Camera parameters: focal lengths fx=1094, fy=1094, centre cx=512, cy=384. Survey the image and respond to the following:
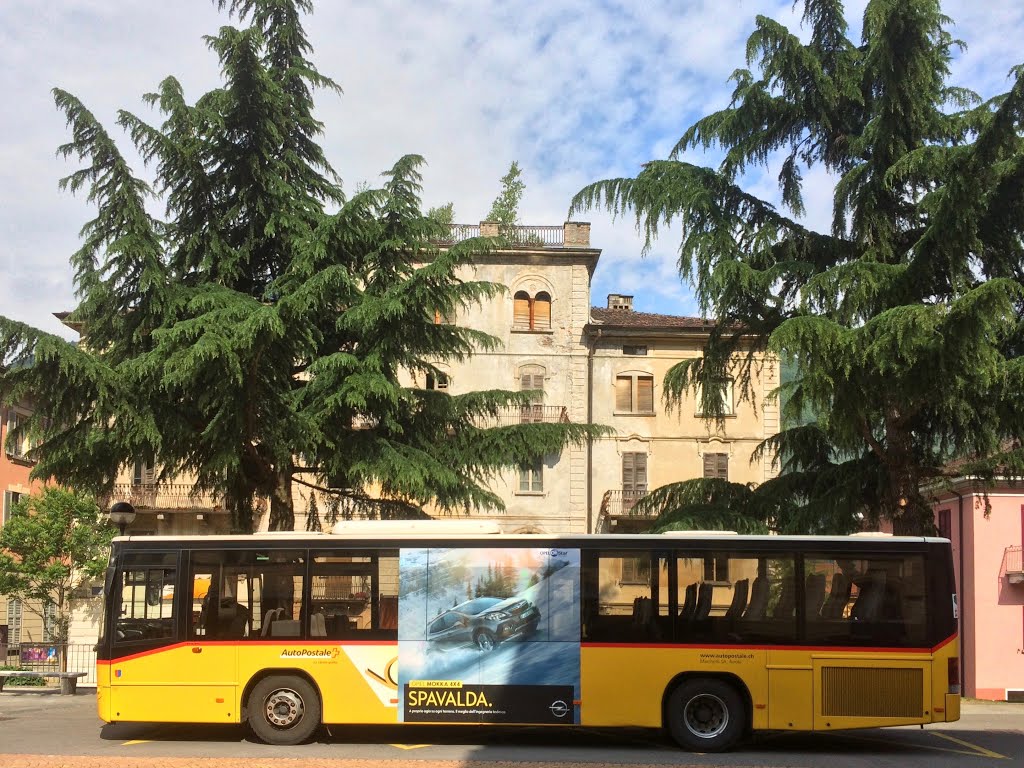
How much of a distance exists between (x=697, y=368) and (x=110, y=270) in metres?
10.3

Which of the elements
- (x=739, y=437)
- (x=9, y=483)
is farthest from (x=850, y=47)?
(x=9, y=483)

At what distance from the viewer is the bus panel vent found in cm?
1282

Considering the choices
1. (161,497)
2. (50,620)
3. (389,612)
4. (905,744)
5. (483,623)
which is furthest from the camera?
(50,620)

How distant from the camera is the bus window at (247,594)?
13.5 m

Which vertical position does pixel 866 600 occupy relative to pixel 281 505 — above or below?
below

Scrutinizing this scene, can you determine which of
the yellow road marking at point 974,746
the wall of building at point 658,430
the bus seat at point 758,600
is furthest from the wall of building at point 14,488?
the yellow road marking at point 974,746

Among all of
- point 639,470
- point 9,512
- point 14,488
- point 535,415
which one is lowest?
point 9,512

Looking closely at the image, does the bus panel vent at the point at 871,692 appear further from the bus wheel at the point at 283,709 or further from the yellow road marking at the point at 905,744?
the bus wheel at the point at 283,709

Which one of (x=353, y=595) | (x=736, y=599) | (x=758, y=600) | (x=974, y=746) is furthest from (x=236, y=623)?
(x=974, y=746)

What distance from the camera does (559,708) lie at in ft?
42.9

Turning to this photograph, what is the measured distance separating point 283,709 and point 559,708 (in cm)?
336

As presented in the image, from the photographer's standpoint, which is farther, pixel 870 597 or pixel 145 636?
pixel 145 636

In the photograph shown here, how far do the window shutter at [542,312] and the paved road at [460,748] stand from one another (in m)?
25.5

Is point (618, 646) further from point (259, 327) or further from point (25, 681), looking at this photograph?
point (25, 681)
